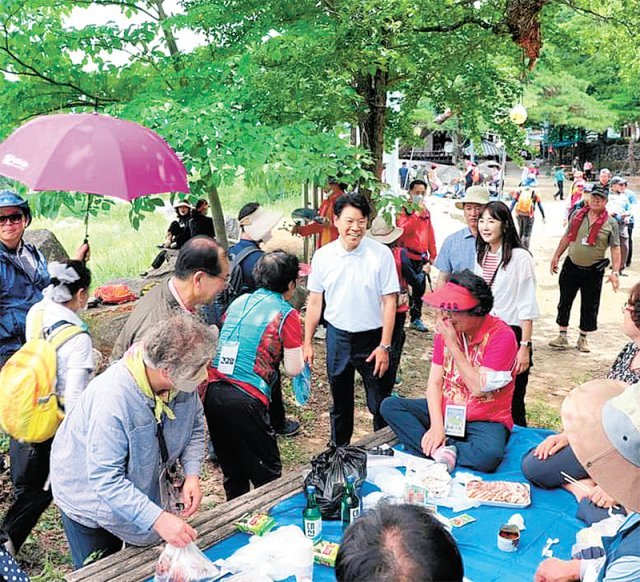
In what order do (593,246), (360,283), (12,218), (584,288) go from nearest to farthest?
(12,218)
(360,283)
(593,246)
(584,288)

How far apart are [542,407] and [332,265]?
2801 mm

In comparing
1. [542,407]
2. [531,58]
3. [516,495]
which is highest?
[531,58]

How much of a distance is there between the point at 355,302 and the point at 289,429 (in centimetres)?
160

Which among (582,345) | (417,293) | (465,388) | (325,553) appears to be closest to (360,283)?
(465,388)

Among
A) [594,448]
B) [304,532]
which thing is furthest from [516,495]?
[594,448]

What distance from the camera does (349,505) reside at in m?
2.97

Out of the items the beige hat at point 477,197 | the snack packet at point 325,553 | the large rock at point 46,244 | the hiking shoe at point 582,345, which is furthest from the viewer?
the large rock at point 46,244

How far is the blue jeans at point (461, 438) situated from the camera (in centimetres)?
360

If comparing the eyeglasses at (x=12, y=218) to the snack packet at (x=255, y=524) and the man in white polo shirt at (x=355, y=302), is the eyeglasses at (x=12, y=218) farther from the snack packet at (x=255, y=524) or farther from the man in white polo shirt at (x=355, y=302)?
the snack packet at (x=255, y=524)

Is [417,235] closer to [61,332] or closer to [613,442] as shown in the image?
[61,332]

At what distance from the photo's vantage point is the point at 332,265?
4.33 metres

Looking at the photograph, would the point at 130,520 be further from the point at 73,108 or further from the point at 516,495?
the point at 73,108

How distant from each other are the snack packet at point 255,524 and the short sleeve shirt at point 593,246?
511 centimetres

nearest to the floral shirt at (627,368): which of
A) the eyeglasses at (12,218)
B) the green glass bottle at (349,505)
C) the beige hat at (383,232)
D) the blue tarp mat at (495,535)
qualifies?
the blue tarp mat at (495,535)
